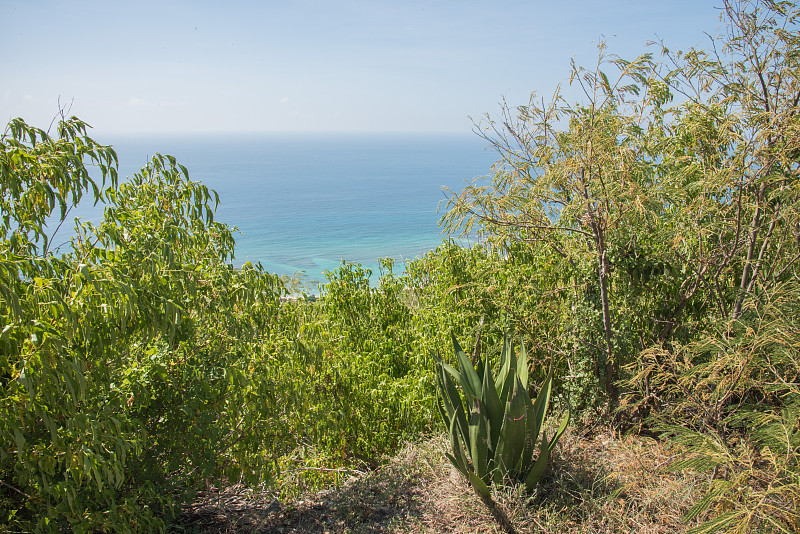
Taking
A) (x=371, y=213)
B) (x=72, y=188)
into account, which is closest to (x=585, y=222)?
(x=72, y=188)

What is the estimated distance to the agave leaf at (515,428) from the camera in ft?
9.86

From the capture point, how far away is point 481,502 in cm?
310

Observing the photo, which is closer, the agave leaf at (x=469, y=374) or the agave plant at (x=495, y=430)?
the agave plant at (x=495, y=430)

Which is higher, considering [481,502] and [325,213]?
[481,502]

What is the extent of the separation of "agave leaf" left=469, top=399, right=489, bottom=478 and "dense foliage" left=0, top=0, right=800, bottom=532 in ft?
2.68

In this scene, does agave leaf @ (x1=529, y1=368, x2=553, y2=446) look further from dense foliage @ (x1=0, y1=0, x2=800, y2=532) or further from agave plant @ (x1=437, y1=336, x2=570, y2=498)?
dense foliage @ (x1=0, y1=0, x2=800, y2=532)

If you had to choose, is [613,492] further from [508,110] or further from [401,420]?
[508,110]

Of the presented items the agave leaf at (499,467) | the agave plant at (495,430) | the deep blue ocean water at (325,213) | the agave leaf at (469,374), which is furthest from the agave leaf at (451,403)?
the deep blue ocean water at (325,213)

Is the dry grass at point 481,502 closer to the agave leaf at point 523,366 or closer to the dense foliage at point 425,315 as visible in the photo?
the dense foliage at point 425,315

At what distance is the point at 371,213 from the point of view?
4700 cm

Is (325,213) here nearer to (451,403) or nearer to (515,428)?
(451,403)

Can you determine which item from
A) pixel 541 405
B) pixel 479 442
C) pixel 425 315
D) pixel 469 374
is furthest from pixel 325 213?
pixel 479 442

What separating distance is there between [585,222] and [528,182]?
0.52 metres

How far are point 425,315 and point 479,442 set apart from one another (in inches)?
61.4
